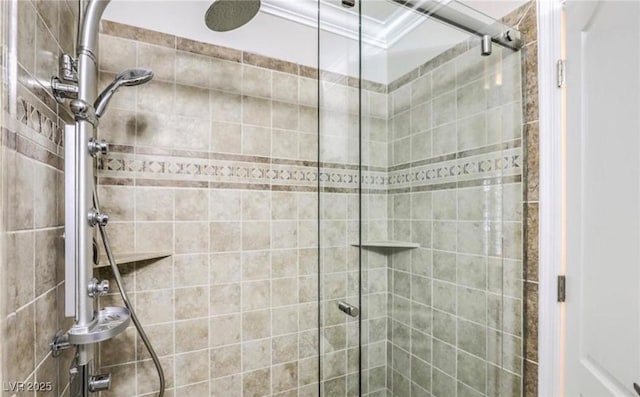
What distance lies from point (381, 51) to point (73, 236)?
1195mm

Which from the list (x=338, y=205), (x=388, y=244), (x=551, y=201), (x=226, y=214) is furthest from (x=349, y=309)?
(x=551, y=201)

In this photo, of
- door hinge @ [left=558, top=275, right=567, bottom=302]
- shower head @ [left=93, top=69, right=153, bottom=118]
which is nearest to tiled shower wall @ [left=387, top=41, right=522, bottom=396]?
door hinge @ [left=558, top=275, right=567, bottom=302]

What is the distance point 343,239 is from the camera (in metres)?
1.28

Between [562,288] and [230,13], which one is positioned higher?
[230,13]

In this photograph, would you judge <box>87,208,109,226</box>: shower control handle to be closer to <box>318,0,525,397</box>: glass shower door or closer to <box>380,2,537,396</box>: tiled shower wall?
<box>318,0,525,397</box>: glass shower door

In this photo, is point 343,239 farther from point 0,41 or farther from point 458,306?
point 0,41

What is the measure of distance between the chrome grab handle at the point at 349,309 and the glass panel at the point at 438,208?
0.04 meters

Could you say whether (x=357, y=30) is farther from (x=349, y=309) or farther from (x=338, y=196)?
(x=349, y=309)

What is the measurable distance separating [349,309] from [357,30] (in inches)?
43.5

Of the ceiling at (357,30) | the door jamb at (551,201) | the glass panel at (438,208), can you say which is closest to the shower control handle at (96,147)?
the ceiling at (357,30)

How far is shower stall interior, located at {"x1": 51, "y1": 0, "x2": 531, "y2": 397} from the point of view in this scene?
1.18 m

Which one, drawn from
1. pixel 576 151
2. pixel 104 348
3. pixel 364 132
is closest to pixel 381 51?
pixel 364 132

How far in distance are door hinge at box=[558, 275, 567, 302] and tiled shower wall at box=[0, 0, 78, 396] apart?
1435mm

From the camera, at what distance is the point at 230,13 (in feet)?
3.67
